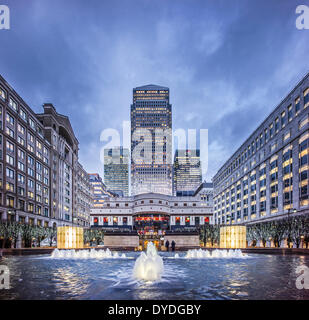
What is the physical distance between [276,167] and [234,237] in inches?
1758

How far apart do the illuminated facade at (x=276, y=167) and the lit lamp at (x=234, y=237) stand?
1258 centimetres

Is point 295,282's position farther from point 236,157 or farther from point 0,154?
point 236,157

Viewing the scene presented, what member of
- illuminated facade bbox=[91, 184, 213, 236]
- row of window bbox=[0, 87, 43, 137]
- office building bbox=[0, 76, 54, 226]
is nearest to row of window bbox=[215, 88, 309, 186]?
illuminated facade bbox=[91, 184, 213, 236]

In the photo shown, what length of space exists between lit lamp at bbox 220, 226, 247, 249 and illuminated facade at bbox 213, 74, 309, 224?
41.3ft

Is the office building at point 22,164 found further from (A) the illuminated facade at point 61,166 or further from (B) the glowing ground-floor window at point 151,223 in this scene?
(B) the glowing ground-floor window at point 151,223

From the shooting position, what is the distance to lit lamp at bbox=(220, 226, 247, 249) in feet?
142

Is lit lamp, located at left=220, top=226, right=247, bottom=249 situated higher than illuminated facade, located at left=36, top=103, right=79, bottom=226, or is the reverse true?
illuminated facade, located at left=36, top=103, right=79, bottom=226

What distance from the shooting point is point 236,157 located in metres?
120

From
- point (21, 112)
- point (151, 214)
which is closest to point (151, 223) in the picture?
point (151, 214)

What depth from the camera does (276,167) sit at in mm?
81312

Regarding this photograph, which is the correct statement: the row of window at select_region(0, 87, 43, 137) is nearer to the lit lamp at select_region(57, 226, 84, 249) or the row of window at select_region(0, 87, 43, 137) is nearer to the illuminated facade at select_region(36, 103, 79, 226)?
the illuminated facade at select_region(36, 103, 79, 226)

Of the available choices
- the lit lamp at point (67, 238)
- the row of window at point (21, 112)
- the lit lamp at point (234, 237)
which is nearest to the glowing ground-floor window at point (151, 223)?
Result: the row of window at point (21, 112)
